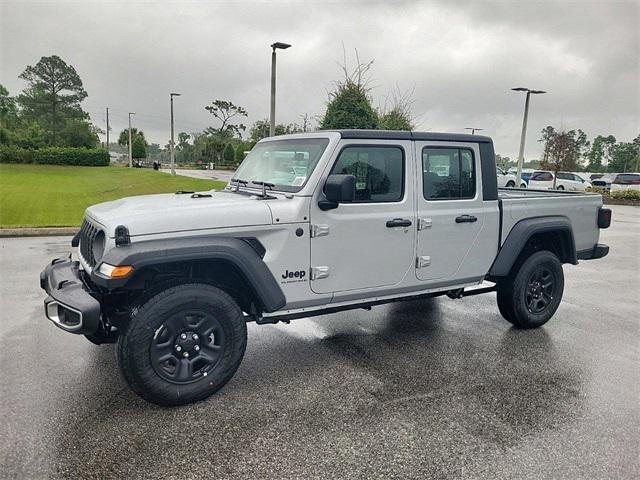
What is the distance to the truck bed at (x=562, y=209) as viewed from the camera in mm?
4898

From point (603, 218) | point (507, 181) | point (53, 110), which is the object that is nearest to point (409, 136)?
point (603, 218)

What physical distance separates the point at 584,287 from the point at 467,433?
5.12 metres

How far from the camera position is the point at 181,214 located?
336 centimetres

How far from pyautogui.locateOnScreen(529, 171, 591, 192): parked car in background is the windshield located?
2940 centimetres

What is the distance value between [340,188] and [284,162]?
2.92 ft

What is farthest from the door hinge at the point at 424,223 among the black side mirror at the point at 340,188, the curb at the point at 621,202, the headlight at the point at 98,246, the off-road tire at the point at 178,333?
the curb at the point at 621,202

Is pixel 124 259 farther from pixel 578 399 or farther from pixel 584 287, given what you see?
pixel 584 287

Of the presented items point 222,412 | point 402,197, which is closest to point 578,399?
point 402,197

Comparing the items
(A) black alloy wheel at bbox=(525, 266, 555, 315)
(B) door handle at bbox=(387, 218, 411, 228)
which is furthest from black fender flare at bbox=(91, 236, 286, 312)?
(A) black alloy wheel at bbox=(525, 266, 555, 315)

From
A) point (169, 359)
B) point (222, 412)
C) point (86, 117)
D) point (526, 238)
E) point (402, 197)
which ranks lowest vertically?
point (222, 412)

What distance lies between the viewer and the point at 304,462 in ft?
9.19

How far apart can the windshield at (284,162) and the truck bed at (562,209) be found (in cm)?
210

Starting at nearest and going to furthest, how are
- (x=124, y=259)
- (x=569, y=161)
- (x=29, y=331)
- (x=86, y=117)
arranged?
(x=124, y=259) < (x=29, y=331) < (x=569, y=161) < (x=86, y=117)

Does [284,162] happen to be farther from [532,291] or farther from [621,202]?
[621,202]
